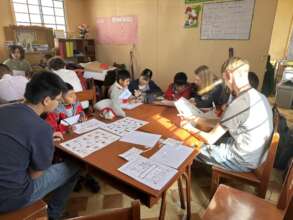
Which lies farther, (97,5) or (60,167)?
(97,5)

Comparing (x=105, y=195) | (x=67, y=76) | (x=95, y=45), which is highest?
(x=95, y=45)

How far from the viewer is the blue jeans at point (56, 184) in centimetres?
121

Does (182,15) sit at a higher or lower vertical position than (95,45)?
higher

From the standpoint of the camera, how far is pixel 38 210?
108cm

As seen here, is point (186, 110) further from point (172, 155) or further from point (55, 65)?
point (55, 65)

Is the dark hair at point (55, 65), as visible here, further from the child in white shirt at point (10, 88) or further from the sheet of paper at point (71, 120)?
the sheet of paper at point (71, 120)

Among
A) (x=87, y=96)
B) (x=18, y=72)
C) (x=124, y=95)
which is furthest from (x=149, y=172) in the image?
(x=18, y=72)

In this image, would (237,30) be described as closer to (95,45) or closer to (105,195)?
(105,195)

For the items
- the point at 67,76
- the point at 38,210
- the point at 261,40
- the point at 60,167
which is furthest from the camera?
the point at 261,40

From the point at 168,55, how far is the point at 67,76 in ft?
6.83

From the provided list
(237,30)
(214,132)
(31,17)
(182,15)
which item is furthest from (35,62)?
(214,132)

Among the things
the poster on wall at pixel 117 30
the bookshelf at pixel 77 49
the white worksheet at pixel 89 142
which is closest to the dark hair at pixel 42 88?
the white worksheet at pixel 89 142

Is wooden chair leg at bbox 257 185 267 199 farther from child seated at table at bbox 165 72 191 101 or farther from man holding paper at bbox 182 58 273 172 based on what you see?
child seated at table at bbox 165 72 191 101

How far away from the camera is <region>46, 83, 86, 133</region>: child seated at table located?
152 centimetres
